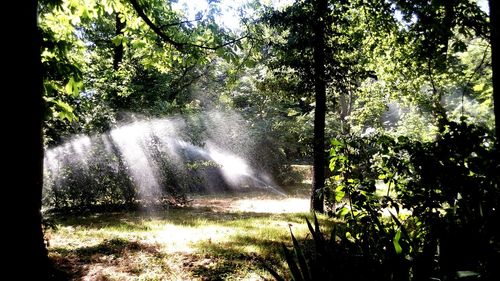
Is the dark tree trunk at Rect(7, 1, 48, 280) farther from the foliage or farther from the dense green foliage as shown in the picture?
the foliage

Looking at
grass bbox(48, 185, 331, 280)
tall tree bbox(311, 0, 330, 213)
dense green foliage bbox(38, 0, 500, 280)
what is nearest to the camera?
dense green foliage bbox(38, 0, 500, 280)

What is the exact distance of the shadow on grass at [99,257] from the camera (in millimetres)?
5074

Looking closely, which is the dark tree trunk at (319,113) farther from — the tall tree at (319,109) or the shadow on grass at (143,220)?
the shadow on grass at (143,220)

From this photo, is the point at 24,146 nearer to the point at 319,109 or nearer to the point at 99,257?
the point at 99,257

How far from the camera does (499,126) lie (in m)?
2.95

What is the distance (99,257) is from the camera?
5.82 meters

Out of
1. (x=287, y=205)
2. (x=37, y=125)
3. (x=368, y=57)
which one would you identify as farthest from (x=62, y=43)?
(x=287, y=205)

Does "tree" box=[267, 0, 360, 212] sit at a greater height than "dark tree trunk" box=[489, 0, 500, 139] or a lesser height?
greater

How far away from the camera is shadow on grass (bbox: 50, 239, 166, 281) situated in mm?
5074

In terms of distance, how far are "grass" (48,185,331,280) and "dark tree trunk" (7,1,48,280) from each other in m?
2.83

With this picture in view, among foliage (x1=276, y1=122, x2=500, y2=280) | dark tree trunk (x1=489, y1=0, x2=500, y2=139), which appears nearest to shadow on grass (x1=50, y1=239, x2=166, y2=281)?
foliage (x1=276, y1=122, x2=500, y2=280)

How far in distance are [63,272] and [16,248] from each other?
370cm

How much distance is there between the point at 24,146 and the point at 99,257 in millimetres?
4538

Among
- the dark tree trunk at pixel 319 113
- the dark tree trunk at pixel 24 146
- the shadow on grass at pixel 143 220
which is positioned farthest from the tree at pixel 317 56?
the dark tree trunk at pixel 24 146
